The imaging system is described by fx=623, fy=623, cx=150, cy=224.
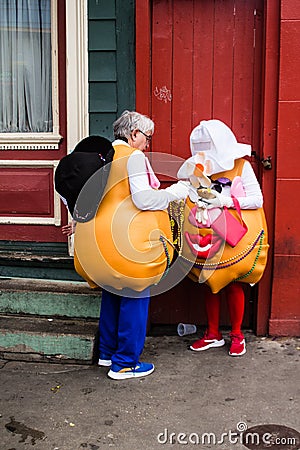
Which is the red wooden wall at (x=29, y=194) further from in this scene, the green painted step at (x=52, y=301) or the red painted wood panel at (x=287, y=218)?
A: the red painted wood panel at (x=287, y=218)

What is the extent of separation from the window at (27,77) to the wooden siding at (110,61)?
0.38 m

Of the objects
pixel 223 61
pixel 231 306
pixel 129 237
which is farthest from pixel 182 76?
pixel 231 306

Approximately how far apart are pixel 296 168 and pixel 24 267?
228cm

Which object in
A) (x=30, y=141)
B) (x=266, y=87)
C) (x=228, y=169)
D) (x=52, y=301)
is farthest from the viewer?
(x=30, y=141)

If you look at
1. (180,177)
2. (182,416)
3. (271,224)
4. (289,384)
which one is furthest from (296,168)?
(182,416)

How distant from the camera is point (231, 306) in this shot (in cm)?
452

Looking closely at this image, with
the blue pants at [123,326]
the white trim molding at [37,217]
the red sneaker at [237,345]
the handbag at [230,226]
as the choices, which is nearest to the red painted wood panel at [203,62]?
the handbag at [230,226]

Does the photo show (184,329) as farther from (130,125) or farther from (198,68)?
(198,68)

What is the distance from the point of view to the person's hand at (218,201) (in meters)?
4.16

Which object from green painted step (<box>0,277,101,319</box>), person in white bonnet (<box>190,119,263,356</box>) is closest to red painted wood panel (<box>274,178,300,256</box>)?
person in white bonnet (<box>190,119,263,356</box>)

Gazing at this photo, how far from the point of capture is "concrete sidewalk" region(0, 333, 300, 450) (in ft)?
10.9

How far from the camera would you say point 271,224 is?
15.5 feet

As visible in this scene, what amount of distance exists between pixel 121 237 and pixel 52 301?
46.6 inches

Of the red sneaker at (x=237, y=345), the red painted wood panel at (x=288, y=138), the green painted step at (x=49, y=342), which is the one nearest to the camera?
the green painted step at (x=49, y=342)
